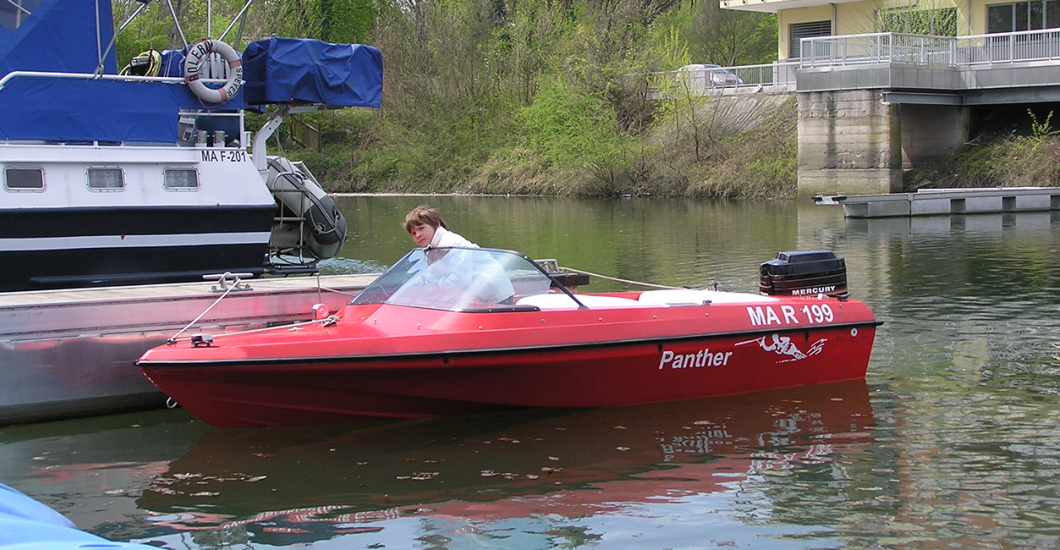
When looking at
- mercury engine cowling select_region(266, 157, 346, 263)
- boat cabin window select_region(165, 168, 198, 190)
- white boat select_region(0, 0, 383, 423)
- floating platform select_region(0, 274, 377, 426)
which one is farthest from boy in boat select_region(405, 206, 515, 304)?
mercury engine cowling select_region(266, 157, 346, 263)

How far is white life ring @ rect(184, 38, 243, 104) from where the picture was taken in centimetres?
1260

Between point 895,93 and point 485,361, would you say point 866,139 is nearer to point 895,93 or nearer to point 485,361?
point 895,93

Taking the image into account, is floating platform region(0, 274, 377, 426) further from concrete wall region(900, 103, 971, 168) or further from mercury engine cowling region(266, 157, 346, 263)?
concrete wall region(900, 103, 971, 168)

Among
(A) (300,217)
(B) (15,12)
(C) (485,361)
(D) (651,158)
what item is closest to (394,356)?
(C) (485,361)

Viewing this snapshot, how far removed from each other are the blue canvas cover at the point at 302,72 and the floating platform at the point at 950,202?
15477 mm

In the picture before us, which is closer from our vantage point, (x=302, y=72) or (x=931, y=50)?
(x=302, y=72)

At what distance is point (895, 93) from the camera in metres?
31.2

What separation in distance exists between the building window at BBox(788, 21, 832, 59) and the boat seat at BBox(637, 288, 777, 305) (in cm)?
3833

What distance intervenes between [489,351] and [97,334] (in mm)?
3157

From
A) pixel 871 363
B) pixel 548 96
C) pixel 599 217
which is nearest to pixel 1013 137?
pixel 599 217

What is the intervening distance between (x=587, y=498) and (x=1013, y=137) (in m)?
30.3

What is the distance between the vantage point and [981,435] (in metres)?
7.86

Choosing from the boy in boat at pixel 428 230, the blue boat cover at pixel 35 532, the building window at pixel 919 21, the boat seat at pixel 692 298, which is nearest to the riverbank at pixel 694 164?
the building window at pixel 919 21

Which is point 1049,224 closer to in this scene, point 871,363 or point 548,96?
point 871,363
